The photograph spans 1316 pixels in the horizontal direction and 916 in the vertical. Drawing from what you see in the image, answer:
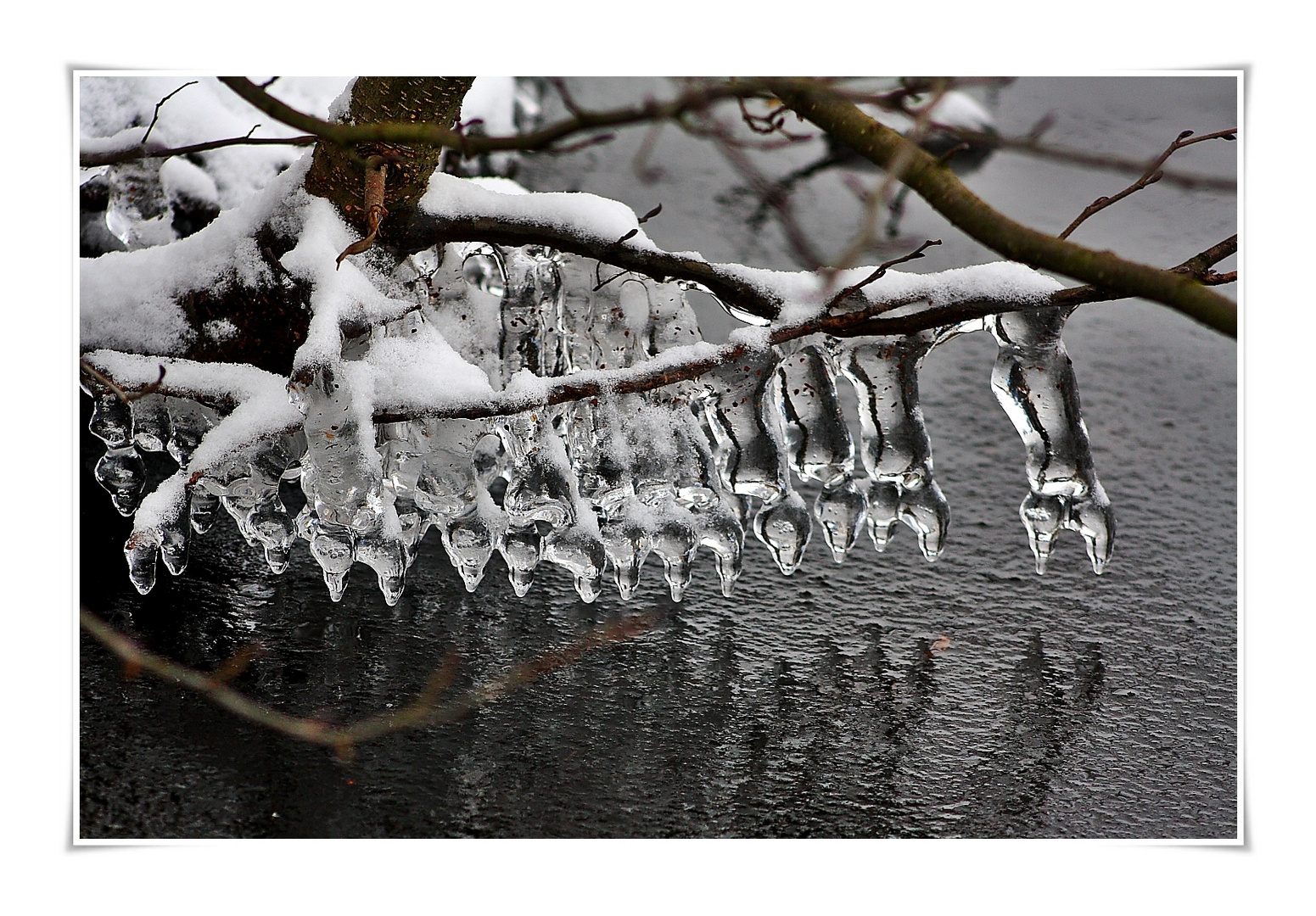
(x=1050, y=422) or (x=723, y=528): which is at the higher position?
(x=1050, y=422)

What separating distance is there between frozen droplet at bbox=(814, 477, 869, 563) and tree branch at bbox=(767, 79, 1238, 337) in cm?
47

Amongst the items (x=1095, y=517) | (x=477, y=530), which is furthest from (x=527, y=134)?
(x=1095, y=517)

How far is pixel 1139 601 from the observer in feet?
6.62

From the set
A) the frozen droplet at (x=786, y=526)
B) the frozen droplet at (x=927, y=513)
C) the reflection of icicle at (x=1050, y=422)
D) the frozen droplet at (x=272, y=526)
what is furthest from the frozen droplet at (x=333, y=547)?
the reflection of icicle at (x=1050, y=422)

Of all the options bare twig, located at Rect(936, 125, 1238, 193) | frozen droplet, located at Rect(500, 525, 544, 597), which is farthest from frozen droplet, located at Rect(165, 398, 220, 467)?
bare twig, located at Rect(936, 125, 1238, 193)

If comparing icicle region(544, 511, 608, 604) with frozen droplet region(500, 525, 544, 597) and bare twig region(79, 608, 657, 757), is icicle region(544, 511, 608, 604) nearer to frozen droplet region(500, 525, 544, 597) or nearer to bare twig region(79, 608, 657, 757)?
frozen droplet region(500, 525, 544, 597)

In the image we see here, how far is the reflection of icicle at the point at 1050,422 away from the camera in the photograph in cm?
155

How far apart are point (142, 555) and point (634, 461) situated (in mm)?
739

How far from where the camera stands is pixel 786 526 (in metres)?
1.61

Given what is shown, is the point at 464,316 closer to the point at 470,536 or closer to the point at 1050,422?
the point at 470,536

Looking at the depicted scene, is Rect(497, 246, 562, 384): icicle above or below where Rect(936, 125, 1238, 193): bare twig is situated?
below

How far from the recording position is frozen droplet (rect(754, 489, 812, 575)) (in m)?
1.61

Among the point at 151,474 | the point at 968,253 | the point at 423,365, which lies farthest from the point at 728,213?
the point at 423,365

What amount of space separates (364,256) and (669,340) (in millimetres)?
474
